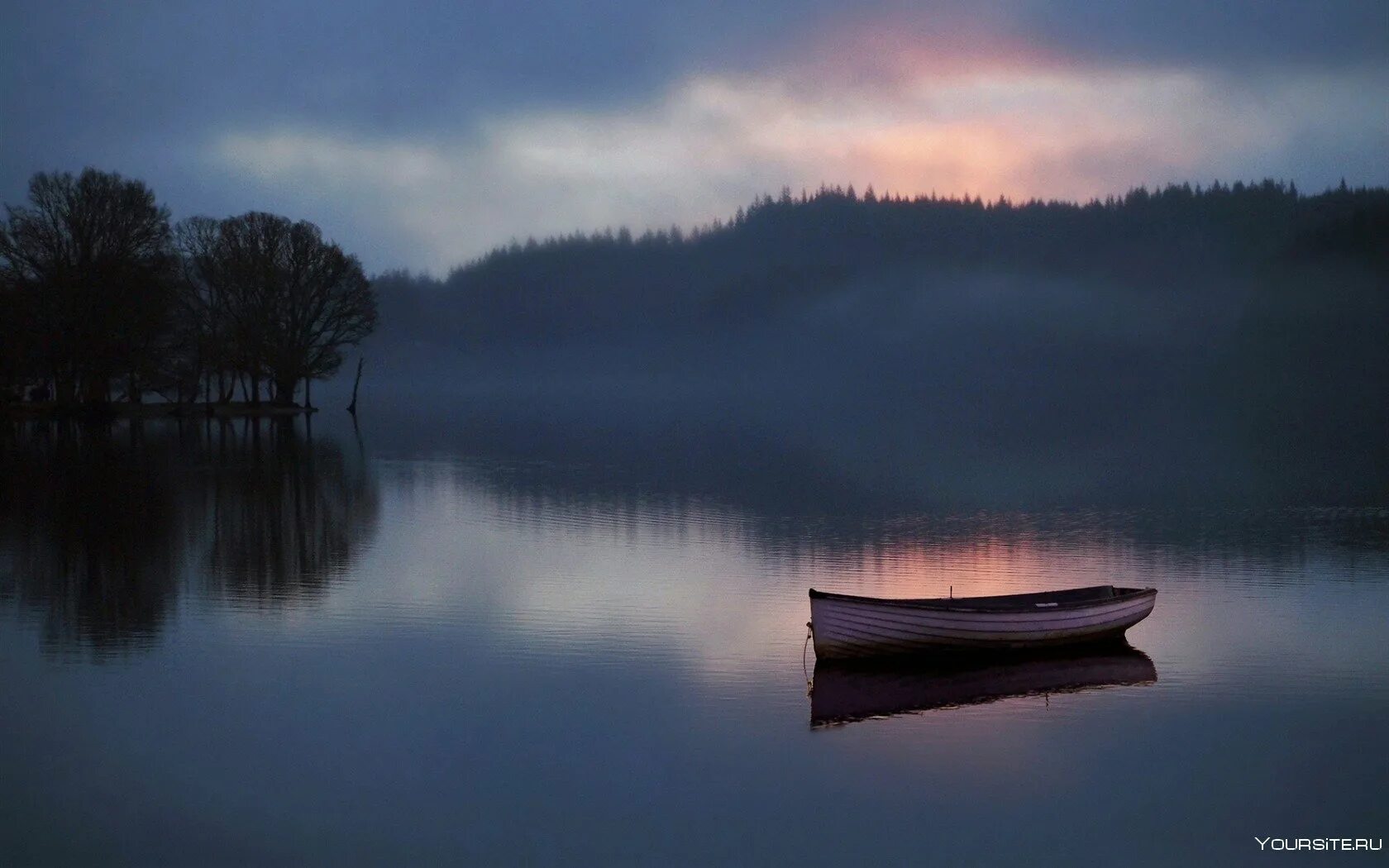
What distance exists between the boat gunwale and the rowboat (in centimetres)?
1

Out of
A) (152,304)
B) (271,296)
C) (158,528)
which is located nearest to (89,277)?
(152,304)

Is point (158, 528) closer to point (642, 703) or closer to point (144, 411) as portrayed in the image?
point (642, 703)

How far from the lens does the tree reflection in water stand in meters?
24.5

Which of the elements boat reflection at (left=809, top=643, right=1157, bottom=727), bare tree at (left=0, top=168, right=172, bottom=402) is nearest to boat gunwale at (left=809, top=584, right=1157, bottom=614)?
boat reflection at (left=809, top=643, right=1157, bottom=727)

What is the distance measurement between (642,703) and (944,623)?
512cm

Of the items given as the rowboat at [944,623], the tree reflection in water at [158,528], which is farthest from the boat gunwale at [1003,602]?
the tree reflection in water at [158,528]

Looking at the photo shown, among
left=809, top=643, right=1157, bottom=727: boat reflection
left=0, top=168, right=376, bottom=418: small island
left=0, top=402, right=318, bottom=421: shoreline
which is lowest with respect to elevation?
left=809, top=643, right=1157, bottom=727: boat reflection

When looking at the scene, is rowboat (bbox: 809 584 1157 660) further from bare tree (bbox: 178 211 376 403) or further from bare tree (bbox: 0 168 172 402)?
bare tree (bbox: 178 211 376 403)

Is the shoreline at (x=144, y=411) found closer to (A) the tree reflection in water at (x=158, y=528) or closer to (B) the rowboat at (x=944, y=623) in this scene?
(A) the tree reflection in water at (x=158, y=528)

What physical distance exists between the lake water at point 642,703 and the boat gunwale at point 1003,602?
37.5 inches

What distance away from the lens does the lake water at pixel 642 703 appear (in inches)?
554

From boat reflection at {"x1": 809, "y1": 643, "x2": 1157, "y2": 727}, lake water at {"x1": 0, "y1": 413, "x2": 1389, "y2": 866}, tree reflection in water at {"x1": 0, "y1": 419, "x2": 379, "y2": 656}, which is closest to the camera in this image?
lake water at {"x1": 0, "y1": 413, "x2": 1389, "y2": 866}

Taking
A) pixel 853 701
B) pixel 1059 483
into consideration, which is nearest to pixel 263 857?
pixel 853 701

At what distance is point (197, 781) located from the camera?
15.0m
